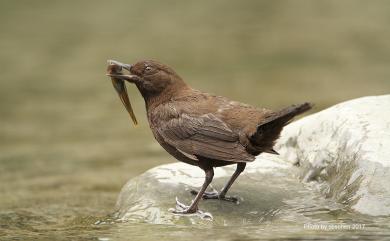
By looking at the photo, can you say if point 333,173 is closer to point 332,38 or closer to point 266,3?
point 332,38

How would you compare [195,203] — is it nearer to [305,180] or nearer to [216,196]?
[216,196]

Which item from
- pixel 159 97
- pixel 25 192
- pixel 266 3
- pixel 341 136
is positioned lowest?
pixel 25 192

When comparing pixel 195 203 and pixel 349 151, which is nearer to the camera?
pixel 195 203

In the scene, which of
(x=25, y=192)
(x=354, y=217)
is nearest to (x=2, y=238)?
(x=354, y=217)

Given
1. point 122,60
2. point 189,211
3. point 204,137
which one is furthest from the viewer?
point 122,60

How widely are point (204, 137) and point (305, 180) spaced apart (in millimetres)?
970

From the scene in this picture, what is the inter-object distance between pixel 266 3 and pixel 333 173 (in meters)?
12.2

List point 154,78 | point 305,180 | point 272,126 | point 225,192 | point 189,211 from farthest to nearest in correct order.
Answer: point 305,180
point 154,78
point 225,192
point 189,211
point 272,126

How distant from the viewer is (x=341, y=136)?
550cm

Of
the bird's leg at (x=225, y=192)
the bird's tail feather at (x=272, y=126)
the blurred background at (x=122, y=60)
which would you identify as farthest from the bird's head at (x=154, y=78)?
the blurred background at (x=122, y=60)

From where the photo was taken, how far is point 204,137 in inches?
→ 198

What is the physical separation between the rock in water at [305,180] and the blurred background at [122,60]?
0.71 meters

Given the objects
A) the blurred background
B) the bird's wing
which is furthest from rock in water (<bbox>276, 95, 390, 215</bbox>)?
the blurred background

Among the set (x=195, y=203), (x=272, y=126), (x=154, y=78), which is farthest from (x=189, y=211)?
(x=154, y=78)
